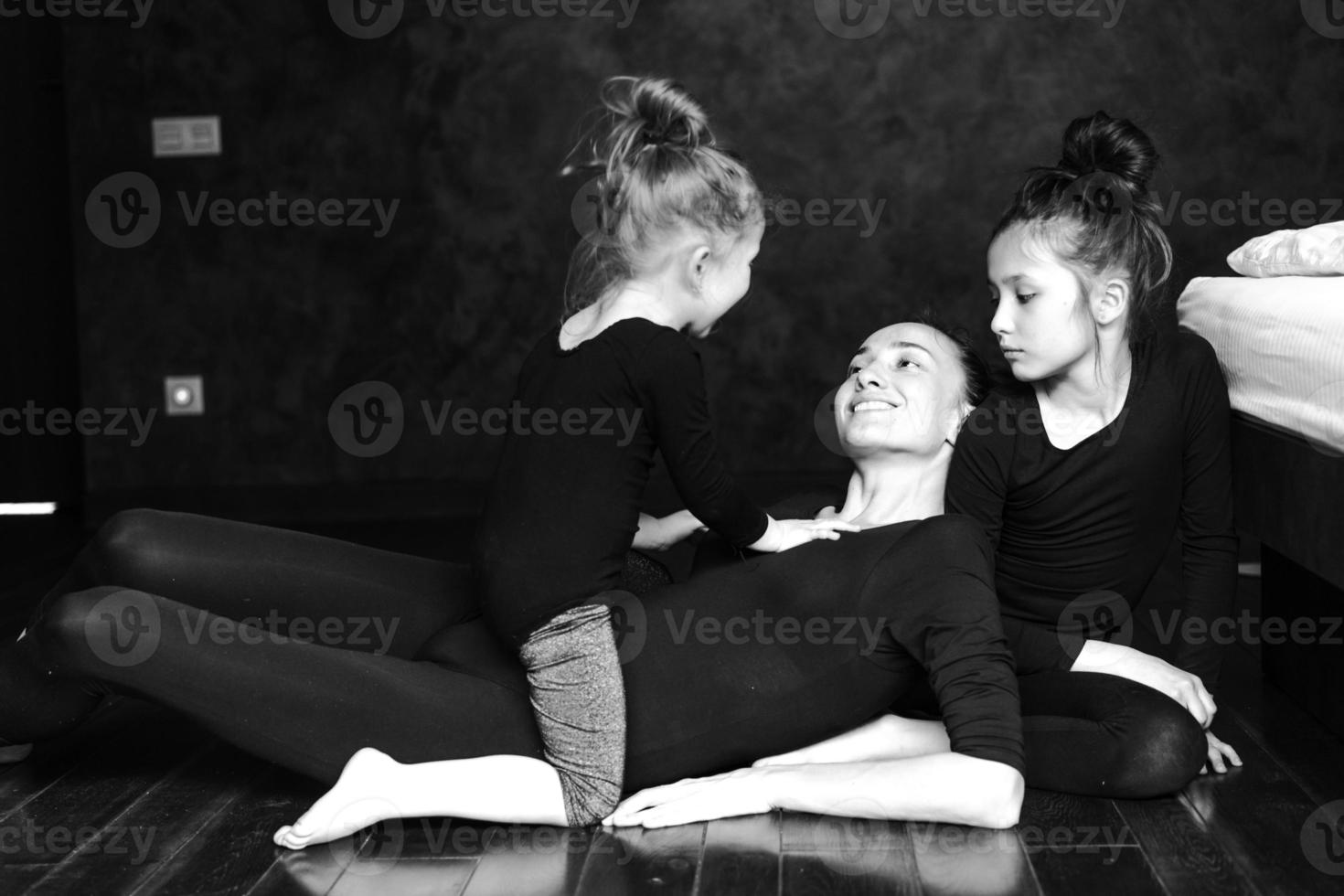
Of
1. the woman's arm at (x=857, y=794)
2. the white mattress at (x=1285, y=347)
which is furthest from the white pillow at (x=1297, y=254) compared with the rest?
the woman's arm at (x=857, y=794)

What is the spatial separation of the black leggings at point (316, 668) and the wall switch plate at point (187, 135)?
3065 mm

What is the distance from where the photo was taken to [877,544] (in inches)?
73.2

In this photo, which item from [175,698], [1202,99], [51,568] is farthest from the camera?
[1202,99]

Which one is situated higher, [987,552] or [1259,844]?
[987,552]

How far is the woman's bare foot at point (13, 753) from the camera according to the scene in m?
2.05

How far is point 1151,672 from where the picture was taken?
1.97 metres

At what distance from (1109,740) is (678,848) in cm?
57

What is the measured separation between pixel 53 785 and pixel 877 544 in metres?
1.17

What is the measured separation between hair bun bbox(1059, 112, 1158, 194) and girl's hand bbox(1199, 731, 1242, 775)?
764 millimetres

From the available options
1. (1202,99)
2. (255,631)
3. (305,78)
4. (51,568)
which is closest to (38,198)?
(305,78)

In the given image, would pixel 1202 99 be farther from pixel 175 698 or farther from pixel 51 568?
pixel 175 698

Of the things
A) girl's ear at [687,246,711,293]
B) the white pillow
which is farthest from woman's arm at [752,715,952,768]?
the white pillow

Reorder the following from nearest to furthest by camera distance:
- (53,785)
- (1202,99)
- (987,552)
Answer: (987,552)
(53,785)
(1202,99)

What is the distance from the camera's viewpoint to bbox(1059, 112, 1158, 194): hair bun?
2.00 m
